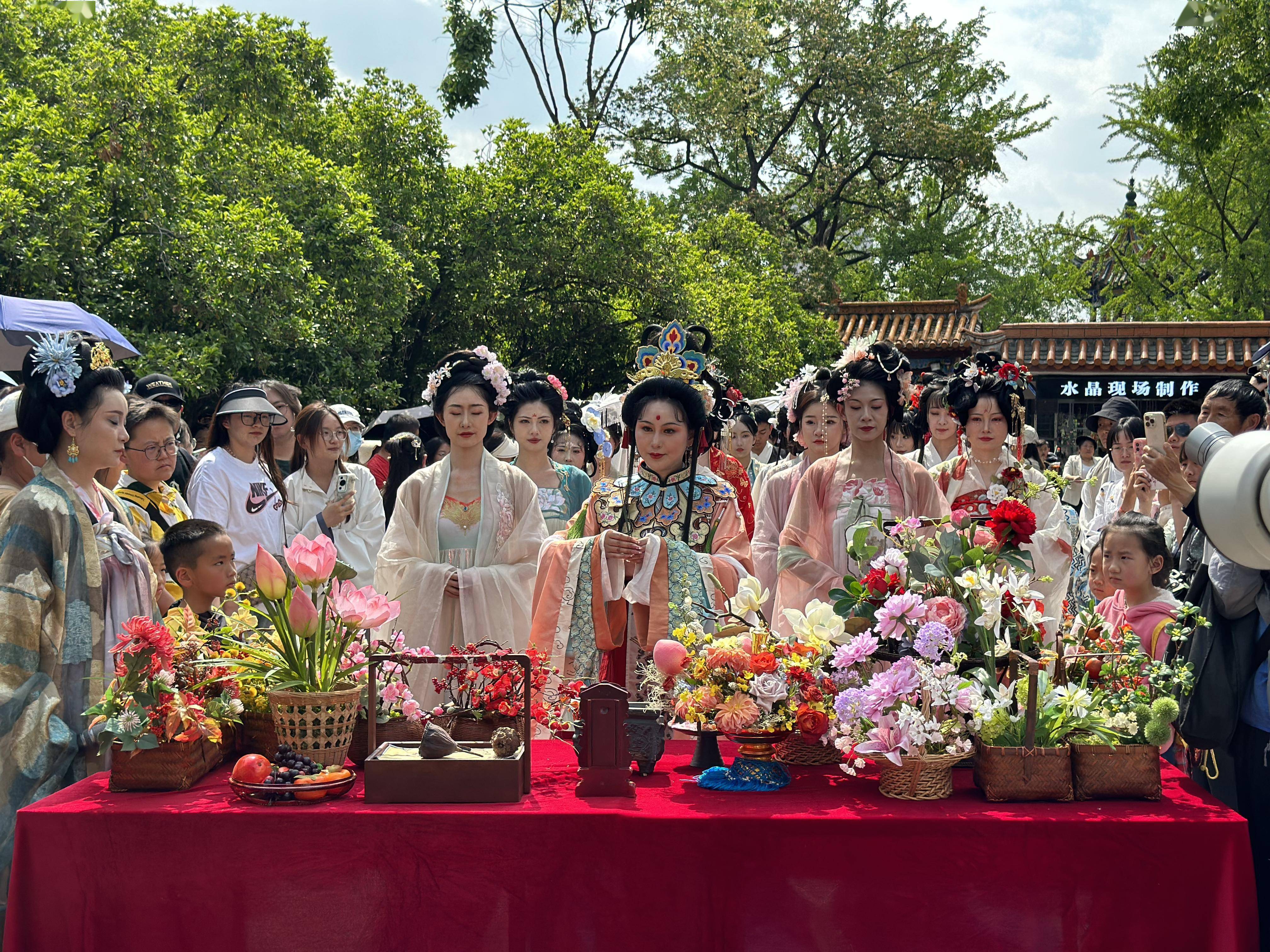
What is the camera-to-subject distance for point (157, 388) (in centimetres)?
572

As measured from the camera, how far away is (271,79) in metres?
13.1

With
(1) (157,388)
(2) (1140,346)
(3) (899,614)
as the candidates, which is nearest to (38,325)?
(1) (157,388)

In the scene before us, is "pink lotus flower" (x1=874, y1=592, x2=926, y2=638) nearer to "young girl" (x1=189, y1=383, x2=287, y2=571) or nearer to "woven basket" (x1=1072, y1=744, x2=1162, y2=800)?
"woven basket" (x1=1072, y1=744, x2=1162, y2=800)

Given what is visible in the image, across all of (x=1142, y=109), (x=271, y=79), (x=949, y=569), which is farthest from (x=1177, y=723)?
(x=1142, y=109)

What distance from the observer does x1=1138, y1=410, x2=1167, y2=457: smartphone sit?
11.4 feet

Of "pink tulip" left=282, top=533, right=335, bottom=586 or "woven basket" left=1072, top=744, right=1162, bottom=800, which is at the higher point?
"pink tulip" left=282, top=533, right=335, bottom=586

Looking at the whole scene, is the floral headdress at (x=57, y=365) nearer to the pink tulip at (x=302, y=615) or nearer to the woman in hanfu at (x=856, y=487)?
the pink tulip at (x=302, y=615)

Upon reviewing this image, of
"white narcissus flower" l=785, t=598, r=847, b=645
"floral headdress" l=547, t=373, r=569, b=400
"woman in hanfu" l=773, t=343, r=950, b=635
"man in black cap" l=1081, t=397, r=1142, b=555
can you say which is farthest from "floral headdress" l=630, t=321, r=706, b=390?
"man in black cap" l=1081, t=397, r=1142, b=555

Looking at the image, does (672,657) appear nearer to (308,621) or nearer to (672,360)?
(308,621)

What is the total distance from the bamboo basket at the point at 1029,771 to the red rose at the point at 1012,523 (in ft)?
1.28

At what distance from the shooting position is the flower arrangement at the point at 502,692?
2.79 metres

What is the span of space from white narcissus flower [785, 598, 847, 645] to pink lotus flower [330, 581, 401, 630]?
1.01 m

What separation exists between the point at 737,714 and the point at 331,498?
3268 mm

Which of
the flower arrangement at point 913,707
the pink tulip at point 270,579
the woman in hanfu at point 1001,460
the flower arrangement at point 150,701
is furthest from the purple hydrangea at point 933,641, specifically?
the woman in hanfu at point 1001,460
